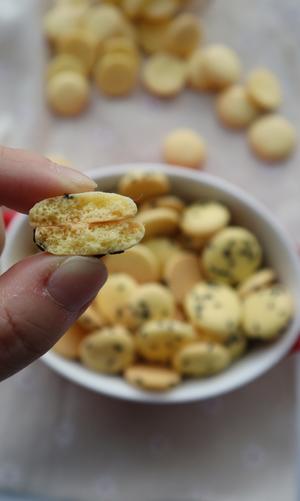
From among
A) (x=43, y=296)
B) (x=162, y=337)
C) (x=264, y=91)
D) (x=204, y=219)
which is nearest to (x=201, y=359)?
(x=162, y=337)

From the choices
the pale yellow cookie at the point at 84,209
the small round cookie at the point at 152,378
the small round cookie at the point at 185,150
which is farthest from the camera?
the small round cookie at the point at 185,150

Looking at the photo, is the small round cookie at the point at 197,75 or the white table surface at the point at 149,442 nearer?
the white table surface at the point at 149,442

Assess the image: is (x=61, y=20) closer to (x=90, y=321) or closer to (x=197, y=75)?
(x=197, y=75)

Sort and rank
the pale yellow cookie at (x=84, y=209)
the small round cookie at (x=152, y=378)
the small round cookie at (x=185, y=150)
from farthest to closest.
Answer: the small round cookie at (x=185, y=150) < the small round cookie at (x=152, y=378) < the pale yellow cookie at (x=84, y=209)

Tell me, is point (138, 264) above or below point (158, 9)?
below

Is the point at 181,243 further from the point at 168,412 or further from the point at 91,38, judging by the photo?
the point at 91,38

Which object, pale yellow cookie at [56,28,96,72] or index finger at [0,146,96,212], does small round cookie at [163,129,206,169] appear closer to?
pale yellow cookie at [56,28,96,72]

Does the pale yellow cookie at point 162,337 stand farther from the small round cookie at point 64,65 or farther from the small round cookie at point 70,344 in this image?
the small round cookie at point 64,65

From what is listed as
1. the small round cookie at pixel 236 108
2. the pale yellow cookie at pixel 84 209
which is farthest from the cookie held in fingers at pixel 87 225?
the small round cookie at pixel 236 108
